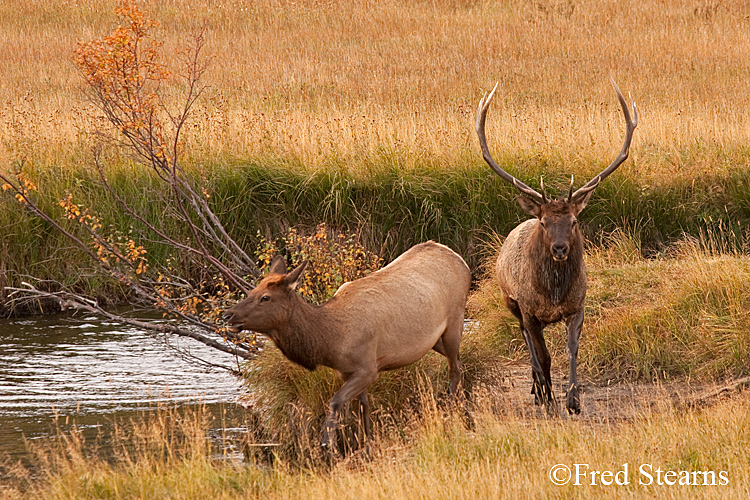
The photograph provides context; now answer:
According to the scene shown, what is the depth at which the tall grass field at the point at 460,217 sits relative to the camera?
22.0 ft

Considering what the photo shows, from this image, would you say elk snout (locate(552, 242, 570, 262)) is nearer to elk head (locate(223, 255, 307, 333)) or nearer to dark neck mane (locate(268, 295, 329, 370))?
dark neck mane (locate(268, 295, 329, 370))

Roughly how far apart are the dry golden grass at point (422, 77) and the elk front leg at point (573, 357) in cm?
593

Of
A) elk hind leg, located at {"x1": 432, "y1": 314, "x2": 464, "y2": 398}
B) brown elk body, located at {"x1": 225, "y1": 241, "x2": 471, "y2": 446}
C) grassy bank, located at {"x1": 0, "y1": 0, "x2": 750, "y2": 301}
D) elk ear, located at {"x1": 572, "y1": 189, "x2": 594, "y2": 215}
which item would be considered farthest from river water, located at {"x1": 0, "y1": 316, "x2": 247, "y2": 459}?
elk ear, located at {"x1": 572, "y1": 189, "x2": 594, "y2": 215}

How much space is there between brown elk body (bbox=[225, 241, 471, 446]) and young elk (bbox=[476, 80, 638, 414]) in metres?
0.74

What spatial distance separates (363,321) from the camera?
7648 mm

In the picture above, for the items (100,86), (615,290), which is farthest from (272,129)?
(615,290)

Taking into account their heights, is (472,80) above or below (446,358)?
above

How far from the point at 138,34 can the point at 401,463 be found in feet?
18.0

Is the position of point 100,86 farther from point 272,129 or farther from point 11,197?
point 272,129

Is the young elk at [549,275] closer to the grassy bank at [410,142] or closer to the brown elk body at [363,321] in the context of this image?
the brown elk body at [363,321]

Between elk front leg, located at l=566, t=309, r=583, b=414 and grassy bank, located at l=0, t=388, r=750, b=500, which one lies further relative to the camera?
elk front leg, located at l=566, t=309, r=583, b=414

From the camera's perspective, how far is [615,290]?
10.9m

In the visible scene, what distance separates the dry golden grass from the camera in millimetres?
14961

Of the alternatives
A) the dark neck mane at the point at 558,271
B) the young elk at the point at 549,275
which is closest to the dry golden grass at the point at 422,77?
the young elk at the point at 549,275
